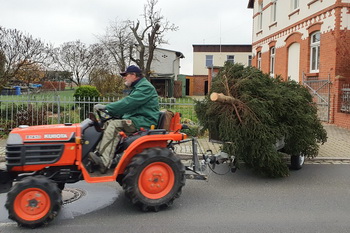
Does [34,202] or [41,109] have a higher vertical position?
[41,109]

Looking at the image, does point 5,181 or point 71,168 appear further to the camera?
point 71,168

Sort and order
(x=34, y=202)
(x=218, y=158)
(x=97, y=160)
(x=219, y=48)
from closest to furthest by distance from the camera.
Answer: (x=34, y=202), (x=97, y=160), (x=218, y=158), (x=219, y=48)

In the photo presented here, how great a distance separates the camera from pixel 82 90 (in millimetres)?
14539

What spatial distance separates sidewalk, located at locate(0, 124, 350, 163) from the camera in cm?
822

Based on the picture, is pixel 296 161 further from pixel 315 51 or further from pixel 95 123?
pixel 315 51

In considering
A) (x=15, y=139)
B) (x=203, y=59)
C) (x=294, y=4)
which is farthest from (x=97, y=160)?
(x=203, y=59)

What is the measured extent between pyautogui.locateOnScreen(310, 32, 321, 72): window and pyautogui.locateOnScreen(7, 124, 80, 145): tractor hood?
44.7ft

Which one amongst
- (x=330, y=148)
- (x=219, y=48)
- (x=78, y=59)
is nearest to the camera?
(x=330, y=148)

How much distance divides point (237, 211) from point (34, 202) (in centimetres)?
255

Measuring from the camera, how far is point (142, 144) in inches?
191

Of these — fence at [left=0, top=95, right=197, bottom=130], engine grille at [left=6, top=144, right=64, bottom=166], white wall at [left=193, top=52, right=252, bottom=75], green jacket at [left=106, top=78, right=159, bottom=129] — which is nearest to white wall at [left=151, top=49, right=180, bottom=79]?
white wall at [left=193, top=52, right=252, bottom=75]

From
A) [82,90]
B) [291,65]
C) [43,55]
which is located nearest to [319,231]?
[82,90]

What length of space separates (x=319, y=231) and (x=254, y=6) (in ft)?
79.9

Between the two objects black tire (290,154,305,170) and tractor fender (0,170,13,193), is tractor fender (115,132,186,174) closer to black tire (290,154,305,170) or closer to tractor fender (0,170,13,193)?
tractor fender (0,170,13,193)
